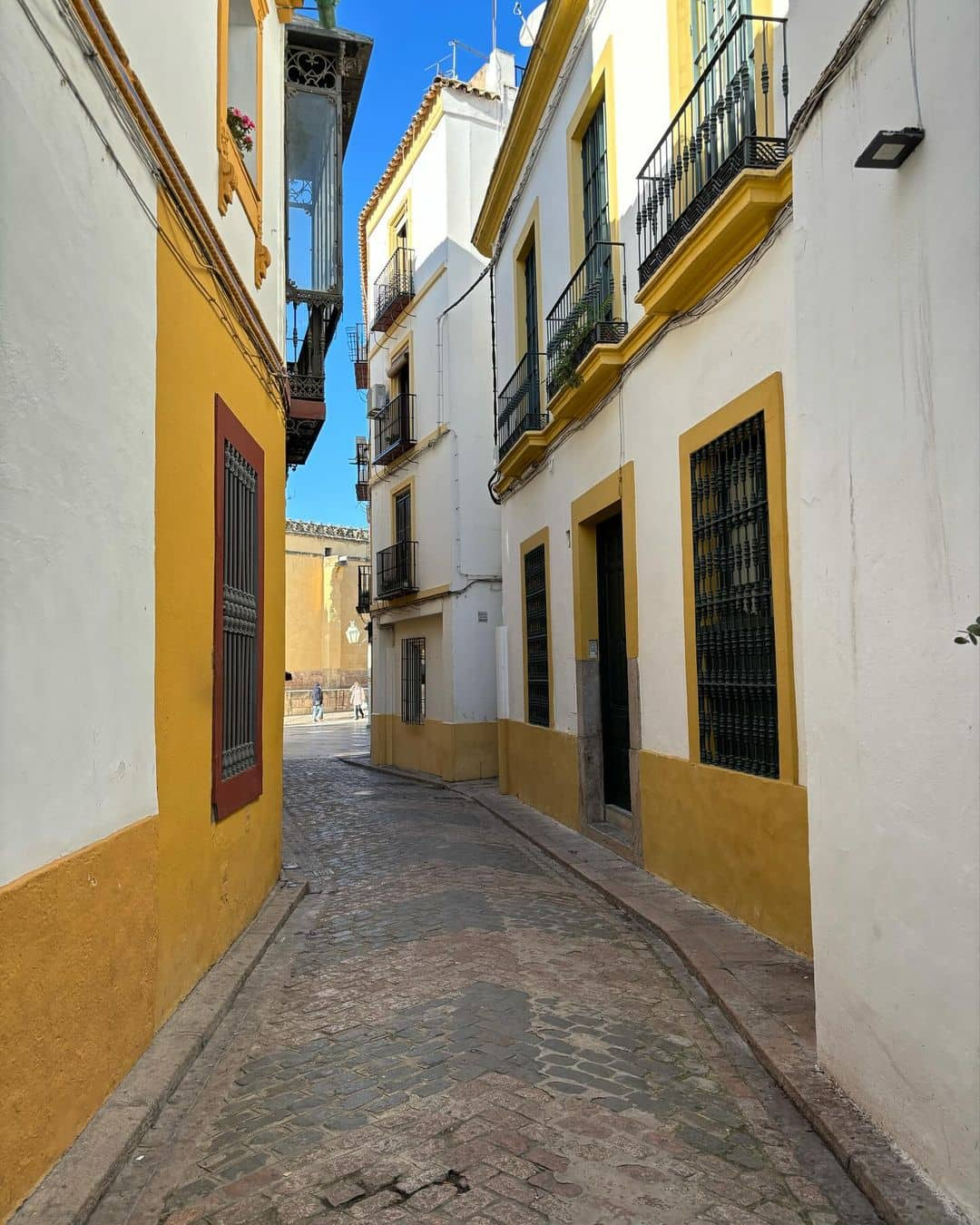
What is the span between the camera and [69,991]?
311 centimetres

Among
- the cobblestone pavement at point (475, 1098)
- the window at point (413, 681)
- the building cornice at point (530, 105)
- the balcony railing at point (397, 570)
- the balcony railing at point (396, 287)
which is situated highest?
the balcony railing at point (396, 287)

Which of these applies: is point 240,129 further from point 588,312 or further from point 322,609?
point 322,609

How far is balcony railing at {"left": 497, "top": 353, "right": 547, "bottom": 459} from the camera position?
11188mm

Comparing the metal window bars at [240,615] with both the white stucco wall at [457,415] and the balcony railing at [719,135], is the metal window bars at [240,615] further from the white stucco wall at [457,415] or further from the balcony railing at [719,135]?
the white stucco wall at [457,415]

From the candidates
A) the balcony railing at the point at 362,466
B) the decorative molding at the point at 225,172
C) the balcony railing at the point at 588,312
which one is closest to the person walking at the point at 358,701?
the balcony railing at the point at 362,466

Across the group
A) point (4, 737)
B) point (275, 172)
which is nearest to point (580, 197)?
point (275, 172)

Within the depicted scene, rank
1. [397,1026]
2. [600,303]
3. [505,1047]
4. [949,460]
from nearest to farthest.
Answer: [949,460]
[505,1047]
[397,1026]
[600,303]

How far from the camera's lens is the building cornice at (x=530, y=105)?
9477mm

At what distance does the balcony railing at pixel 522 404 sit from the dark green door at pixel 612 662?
208cm

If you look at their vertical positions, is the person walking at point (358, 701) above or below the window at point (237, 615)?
below

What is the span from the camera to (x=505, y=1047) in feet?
13.5

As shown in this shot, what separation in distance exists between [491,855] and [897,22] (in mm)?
7113

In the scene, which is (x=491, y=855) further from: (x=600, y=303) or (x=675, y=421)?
(x=600, y=303)

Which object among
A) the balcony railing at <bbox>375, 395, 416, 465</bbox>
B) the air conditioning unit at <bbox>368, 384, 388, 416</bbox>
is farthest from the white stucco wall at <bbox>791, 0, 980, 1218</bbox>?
the air conditioning unit at <bbox>368, 384, 388, 416</bbox>
